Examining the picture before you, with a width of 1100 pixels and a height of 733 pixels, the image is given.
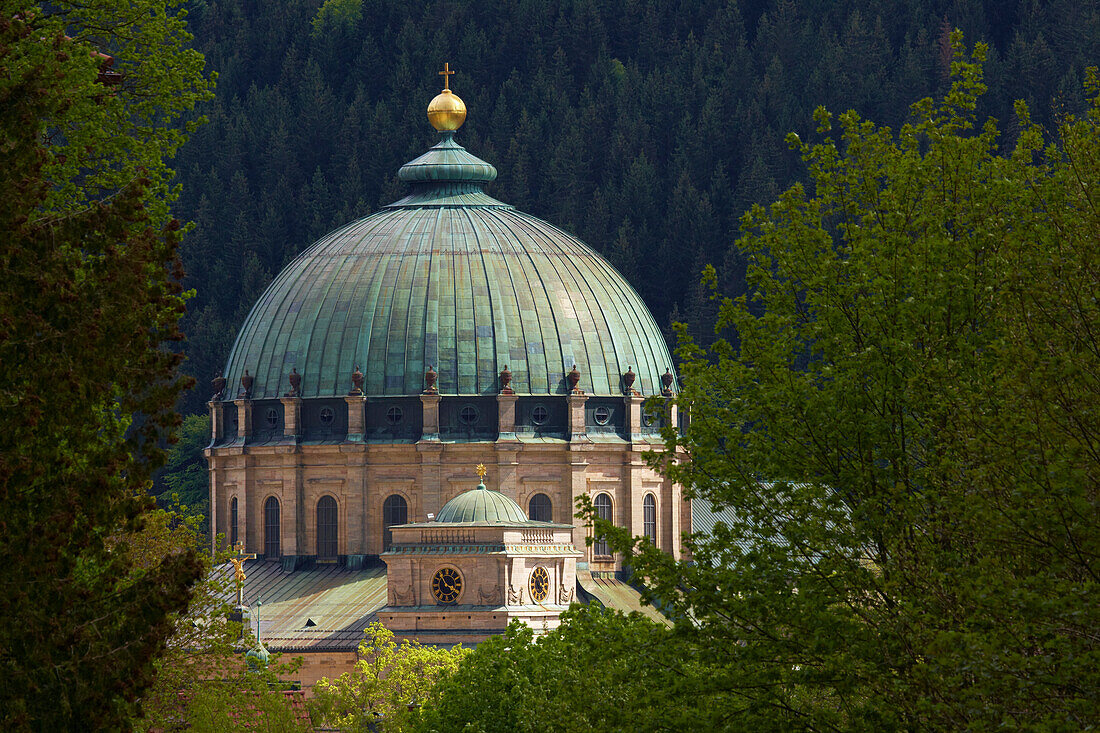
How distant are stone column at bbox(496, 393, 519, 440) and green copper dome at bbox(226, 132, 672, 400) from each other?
3.66ft

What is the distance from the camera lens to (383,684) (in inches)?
4082

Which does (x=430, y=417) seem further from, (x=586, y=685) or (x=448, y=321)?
(x=586, y=685)

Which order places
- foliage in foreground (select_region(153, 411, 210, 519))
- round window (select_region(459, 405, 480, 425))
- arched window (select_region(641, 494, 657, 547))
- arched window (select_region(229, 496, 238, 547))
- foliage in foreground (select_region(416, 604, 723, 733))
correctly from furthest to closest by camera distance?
foliage in foreground (select_region(153, 411, 210, 519)) → arched window (select_region(229, 496, 238, 547)) → arched window (select_region(641, 494, 657, 547)) → round window (select_region(459, 405, 480, 425)) → foliage in foreground (select_region(416, 604, 723, 733))

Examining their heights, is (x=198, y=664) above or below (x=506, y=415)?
below

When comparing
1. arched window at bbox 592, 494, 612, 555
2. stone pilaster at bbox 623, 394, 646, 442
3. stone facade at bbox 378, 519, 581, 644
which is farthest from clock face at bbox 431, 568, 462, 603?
stone pilaster at bbox 623, 394, 646, 442

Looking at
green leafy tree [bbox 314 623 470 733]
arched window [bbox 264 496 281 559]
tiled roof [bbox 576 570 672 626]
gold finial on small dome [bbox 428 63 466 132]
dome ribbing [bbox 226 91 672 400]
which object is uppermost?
gold finial on small dome [bbox 428 63 466 132]

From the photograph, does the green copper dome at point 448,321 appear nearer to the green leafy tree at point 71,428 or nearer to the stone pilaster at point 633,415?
the stone pilaster at point 633,415

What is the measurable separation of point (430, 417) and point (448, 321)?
5.82 meters

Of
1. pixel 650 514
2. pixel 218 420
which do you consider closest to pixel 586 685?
pixel 650 514

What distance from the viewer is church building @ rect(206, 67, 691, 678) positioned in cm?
14262

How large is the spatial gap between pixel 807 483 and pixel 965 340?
4.49 m

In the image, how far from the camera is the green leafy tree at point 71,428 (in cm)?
3750

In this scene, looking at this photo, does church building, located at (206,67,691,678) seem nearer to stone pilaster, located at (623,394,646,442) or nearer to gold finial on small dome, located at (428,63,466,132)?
stone pilaster, located at (623,394,646,442)

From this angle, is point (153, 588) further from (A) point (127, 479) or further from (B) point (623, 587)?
(B) point (623, 587)
